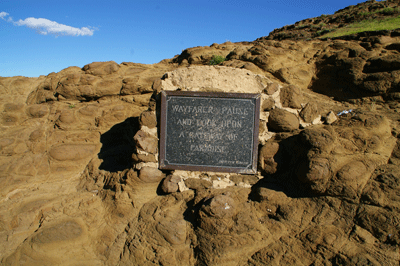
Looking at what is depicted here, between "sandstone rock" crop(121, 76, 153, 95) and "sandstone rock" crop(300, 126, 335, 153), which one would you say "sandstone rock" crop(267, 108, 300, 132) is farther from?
"sandstone rock" crop(121, 76, 153, 95)

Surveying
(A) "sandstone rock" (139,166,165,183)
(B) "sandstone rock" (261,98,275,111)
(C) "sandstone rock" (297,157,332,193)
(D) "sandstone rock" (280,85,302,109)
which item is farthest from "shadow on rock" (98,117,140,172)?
(C) "sandstone rock" (297,157,332,193)

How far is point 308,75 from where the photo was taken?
4559 millimetres

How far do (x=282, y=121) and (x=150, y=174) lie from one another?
6.11 feet

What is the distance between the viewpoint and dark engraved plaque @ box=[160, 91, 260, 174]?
3.16 metres

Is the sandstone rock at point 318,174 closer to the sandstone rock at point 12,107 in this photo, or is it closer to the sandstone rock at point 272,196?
the sandstone rock at point 272,196

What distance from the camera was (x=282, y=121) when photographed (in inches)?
129

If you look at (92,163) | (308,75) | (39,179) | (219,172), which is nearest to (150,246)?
(219,172)

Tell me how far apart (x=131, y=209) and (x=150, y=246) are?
60 cm

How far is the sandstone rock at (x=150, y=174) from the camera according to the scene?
128 inches

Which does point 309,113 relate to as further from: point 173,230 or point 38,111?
point 38,111

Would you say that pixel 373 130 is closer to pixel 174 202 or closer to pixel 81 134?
pixel 174 202

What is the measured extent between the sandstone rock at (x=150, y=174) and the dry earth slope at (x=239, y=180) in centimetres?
2

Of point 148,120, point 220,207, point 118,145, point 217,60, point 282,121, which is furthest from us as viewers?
point 217,60

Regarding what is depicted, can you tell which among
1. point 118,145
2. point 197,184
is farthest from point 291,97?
point 118,145
